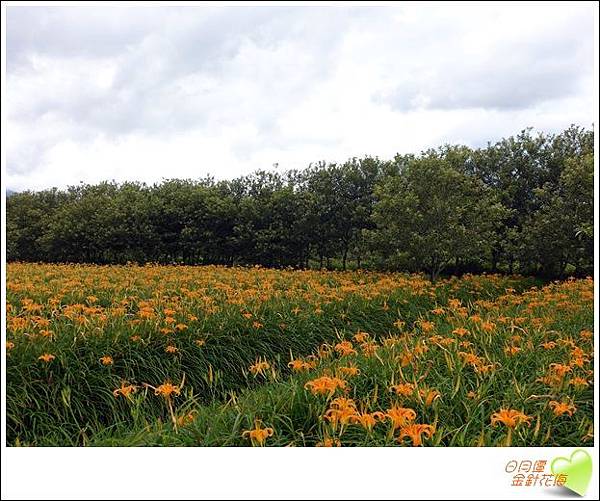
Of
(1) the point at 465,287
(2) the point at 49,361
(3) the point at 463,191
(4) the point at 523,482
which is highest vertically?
(3) the point at 463,191

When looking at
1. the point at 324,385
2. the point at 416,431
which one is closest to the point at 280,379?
the point at 324,385

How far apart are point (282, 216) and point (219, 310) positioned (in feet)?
39.0

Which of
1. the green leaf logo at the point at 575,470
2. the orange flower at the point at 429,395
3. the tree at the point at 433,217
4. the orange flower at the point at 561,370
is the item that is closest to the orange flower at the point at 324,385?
the orange flower at the point at 429,395

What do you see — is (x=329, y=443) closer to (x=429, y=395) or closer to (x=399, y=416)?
(x=399, y=416)

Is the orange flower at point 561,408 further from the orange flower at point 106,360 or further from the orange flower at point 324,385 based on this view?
the orange flower at point 106,360

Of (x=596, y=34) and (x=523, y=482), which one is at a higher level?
(x=596, y=34)

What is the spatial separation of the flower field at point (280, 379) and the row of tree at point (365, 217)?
5.59 meters

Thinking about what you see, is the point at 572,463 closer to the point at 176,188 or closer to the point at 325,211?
the point at 325,211

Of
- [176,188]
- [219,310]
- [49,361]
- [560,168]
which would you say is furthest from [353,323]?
[176,188]

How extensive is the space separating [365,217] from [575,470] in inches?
572

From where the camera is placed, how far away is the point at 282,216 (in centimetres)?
1777

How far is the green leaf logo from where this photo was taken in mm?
2377

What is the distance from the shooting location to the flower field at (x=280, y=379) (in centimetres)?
277

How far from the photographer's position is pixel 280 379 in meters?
4.48
